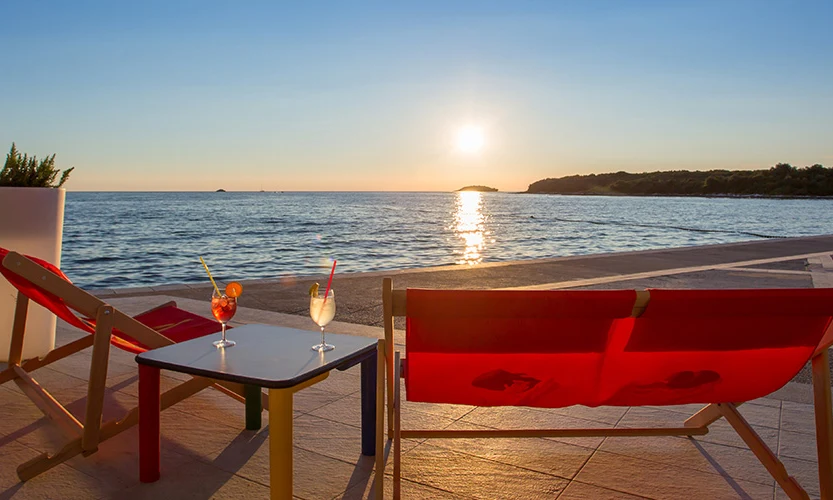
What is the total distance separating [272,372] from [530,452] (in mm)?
1302

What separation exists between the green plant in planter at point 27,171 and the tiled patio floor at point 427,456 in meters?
1.43

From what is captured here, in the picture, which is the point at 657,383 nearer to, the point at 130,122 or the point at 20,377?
the point at 20,377

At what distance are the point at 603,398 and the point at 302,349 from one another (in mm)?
1229

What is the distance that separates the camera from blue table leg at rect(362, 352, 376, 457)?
2734 mm

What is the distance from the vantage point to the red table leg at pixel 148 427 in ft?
7.98

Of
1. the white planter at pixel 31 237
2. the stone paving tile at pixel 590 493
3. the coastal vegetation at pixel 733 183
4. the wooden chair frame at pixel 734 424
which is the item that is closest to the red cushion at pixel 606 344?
the wooden chair frame at pixel 734 424

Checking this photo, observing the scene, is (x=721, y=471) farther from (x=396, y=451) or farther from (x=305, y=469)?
(x=305, y=469)

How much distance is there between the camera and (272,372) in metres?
2.17

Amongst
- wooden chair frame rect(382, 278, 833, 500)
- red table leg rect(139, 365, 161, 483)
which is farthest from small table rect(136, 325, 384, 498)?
wooden chair frame rect(382, 278, 833, 500)

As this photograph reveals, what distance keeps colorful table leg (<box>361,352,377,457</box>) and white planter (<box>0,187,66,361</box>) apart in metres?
2.48

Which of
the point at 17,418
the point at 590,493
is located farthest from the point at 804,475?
the point at 17,418

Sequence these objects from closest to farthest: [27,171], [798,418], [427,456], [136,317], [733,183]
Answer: [427,456] < [798,418] < [136,317] < [27,171] < [733,183]

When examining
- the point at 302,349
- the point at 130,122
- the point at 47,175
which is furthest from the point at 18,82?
the point at 130,122

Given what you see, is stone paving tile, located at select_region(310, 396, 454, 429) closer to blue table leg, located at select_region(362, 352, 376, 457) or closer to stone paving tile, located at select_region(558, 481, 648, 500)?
blue table leg, located at select_region(362, 352, 376, 457)
